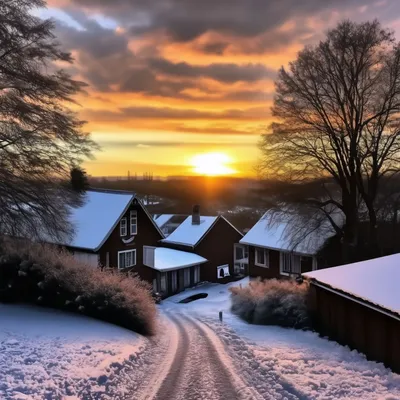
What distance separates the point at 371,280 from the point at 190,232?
31.0m

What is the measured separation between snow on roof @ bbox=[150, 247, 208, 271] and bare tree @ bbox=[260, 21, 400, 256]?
14093 mm

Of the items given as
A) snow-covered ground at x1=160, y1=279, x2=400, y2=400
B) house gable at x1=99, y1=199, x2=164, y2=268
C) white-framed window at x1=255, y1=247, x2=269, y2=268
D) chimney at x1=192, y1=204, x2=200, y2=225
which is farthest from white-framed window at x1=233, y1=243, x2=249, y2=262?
snow-covered ground at x1=160, y1=279, x2=400, y2=400

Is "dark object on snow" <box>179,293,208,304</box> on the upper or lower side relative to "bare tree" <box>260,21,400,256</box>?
lower

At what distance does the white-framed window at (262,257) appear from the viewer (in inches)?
1265

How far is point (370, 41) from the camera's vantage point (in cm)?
2286

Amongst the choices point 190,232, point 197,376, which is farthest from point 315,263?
point 197,376

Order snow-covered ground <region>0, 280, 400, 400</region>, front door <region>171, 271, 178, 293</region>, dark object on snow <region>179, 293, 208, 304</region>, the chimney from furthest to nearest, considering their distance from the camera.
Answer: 1. the chimney
2. front door <region>171, 271, 178, 293</region>
3. dark object on snow <region>179, 293, 208, 304</region>
4. snow-covered ground <region>0, 280, 400, 400</region>

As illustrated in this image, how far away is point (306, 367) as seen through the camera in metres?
10.8

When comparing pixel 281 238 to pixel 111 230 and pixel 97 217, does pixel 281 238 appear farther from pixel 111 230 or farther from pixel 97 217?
pixel 97 217

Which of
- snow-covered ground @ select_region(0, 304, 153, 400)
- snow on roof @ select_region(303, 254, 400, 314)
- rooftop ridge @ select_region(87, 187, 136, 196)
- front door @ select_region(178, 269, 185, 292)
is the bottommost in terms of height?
front door @ select_region(178, 269, 185, 292)

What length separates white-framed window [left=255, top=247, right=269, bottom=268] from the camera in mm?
32125

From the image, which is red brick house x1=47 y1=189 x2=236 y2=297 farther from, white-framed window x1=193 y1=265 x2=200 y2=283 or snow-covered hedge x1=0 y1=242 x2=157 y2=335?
snow-covered hedge x1=0 y1=242 x2=157 y2=335

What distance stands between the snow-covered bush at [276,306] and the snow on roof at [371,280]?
1848 mm

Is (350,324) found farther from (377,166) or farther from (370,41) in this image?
(370,41)
